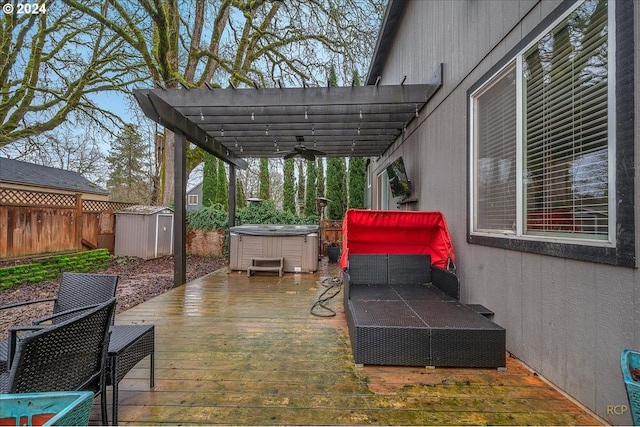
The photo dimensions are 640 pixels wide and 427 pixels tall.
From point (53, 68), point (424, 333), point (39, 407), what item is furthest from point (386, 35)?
point (53, 68)

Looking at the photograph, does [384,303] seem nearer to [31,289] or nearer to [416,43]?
[416,43]

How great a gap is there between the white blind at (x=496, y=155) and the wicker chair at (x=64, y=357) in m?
3.02

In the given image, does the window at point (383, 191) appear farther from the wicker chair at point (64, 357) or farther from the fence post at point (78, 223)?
the fence post at point (78, 223)

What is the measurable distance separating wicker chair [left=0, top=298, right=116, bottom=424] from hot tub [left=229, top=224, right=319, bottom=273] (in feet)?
Answer: 15.7

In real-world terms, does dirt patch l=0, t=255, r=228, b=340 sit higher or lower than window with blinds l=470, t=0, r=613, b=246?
lower

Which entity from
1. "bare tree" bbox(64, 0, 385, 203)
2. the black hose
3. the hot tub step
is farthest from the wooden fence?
the black hose

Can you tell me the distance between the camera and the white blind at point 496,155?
2537mm

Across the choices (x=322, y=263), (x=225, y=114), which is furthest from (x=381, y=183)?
(x=225, y=114)

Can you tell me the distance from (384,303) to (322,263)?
4.97 metres

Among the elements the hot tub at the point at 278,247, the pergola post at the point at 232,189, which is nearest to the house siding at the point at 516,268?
the hot tub at the point at 278,247

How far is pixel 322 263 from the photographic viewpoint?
784 cm

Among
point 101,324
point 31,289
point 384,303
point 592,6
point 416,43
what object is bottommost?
point 31,289

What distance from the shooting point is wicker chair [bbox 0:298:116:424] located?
3.55 feet

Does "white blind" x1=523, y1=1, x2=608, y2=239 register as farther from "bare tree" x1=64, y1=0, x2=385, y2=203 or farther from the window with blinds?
"bare tree" x1=64, y1=0, x2=385, y2=203
